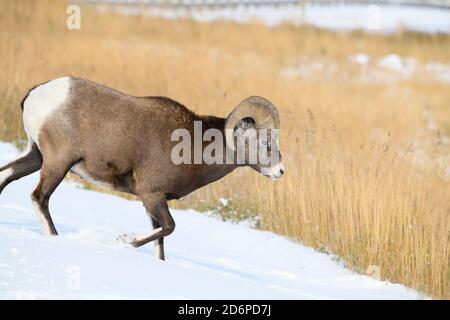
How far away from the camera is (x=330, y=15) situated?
109 ft

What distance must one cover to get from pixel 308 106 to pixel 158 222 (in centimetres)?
896

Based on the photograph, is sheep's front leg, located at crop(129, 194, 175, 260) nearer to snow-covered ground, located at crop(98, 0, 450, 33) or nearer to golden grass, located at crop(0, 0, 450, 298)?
golden grass, located at crop(0, 0, 450, 298)

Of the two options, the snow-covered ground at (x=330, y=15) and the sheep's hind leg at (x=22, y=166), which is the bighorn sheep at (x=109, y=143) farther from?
the snow-covered ground at (x=330, y=15)

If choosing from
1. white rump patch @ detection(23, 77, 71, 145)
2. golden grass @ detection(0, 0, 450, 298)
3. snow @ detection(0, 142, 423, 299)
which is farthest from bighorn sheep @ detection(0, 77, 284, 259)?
golden grass @ detection(0, 0, 450, 298)

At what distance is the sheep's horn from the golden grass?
5.36 feet

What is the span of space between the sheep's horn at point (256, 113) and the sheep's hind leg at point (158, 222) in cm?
93

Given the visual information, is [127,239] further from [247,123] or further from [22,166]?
[247,123]

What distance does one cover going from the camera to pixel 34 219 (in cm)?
890

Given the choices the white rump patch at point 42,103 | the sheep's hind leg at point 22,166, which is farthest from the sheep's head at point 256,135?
the sheep's hind leg at point 22,166

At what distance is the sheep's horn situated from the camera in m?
8.64

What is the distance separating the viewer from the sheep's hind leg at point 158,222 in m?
8.09

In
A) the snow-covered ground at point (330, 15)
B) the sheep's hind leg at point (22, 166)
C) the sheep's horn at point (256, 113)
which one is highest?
the sheep's horn at point (256, 113)

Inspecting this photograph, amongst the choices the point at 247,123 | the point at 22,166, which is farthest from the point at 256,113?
the point at 22,166

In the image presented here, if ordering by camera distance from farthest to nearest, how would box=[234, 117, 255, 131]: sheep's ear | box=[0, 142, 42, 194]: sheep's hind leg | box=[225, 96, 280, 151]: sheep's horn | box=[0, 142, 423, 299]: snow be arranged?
box=[234, 117, 255, 131]: sheep's ear < box=[225, 96, 280, 151]: sheep's horn < box=[0, 142, 42, 194]: sheep's hind leg < box=[0, 142, 423, 299]: snow
